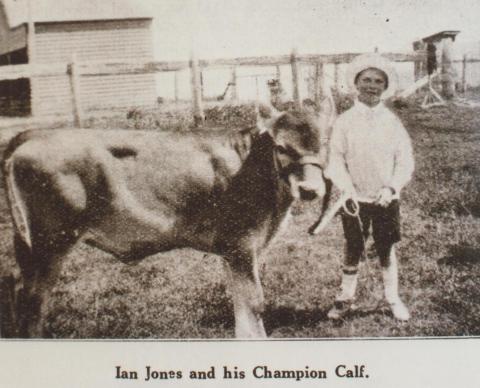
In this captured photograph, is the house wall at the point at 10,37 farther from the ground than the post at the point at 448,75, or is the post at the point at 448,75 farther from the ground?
the house wall at the point at 10,37

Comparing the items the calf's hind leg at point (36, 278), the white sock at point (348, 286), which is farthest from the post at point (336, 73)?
the calf's hind leg at point (36, 278)

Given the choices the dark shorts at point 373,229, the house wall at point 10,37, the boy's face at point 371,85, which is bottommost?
the dark shorts at point 373,229

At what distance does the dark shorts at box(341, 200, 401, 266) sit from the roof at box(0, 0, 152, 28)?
3.97ft

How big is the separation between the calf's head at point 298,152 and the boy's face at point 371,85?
24 cm

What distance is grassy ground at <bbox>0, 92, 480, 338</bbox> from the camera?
215 cm

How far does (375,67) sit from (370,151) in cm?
34

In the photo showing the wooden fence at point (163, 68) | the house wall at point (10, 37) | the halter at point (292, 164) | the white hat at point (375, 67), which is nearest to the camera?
the halter at point (292, 164)

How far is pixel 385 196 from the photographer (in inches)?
84.4

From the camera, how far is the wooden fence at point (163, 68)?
2229mm

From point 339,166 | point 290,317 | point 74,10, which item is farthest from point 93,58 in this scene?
point 290,317

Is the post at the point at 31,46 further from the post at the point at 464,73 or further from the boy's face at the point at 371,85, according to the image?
the post at the point at 464,73

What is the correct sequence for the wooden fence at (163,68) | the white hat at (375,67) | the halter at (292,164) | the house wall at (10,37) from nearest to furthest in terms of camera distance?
1. the halter at (292,164)
2. the white hat at (375,67)
3. the wooden fence at (163,68)
4. the house wall at (10,37)

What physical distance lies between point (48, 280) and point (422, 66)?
178cm

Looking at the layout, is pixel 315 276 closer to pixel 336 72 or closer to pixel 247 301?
pixel 247 301
